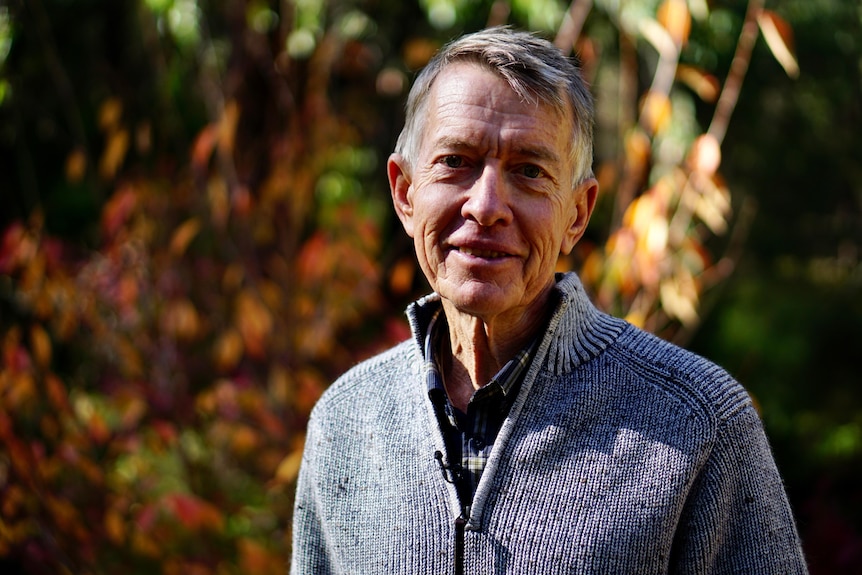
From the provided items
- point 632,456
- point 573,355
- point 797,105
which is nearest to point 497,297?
point 573,355

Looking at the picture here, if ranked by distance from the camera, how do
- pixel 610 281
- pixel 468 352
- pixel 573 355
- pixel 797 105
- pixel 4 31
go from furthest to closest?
pixel 797 105, pixel 4 31, pixel 610 281, pixel 468 352, pixel 573 355

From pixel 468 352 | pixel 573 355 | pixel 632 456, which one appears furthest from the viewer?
pixel 468 352

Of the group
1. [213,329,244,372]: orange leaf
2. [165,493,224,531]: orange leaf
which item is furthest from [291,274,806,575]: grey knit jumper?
[213,329,244,372]: orange leaf

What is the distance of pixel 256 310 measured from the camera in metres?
3.39

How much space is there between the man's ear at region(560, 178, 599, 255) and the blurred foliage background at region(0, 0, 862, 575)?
77cm

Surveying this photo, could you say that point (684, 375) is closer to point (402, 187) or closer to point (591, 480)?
point (591, 480)

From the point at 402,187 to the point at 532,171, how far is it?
0.31 metres

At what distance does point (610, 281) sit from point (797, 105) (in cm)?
465

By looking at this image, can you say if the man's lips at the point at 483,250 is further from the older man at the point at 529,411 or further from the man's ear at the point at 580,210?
the man's ear at the point at 580,210

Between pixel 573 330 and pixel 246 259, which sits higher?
pixel 246 259

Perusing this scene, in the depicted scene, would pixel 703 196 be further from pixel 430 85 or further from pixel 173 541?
pixel 173 541

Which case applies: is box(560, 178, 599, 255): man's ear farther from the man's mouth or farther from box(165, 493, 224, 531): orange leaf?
box(165, 493, 224, 531): orange leaf

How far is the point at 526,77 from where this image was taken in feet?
4.77

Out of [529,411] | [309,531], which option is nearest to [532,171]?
[529,411]
